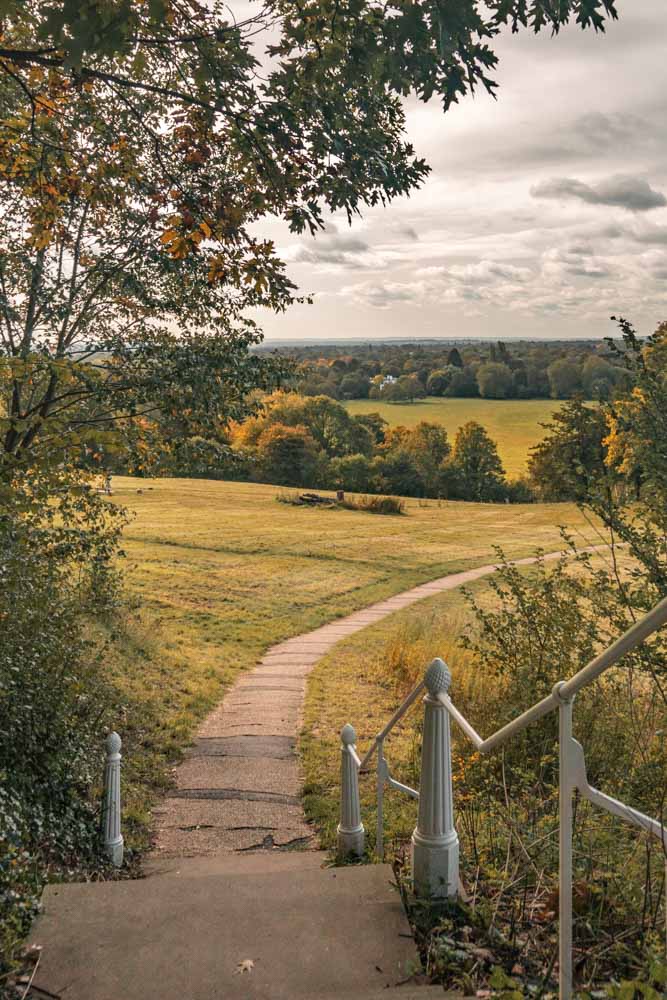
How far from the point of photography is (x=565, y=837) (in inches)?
86.7

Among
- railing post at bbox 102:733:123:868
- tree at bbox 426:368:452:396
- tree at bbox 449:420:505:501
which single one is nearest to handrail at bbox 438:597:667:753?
railing post at bbox 102:733:123:868

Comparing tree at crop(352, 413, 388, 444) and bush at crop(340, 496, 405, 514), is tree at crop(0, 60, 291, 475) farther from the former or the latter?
tree at crop(352, 413, 388, 444)

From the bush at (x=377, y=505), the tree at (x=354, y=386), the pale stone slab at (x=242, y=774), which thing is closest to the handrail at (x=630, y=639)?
the pale stone slab at (x=242, y=774)

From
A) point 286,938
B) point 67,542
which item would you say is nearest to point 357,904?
point 286,938

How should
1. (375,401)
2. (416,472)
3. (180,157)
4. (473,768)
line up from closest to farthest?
(473,768) → (180,157) → (416,472) → (375,401)

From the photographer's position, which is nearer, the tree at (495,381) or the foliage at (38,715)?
the foliage at (38,715)

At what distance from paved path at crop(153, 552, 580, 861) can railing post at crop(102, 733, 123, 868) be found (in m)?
0.57

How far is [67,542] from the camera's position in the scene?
8.35 m

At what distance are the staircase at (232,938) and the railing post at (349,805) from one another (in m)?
1.08

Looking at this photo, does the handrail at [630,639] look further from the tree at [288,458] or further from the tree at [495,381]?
the tree at [495,381]

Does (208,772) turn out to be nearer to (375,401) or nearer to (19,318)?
(19,318)

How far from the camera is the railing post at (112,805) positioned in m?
5.44

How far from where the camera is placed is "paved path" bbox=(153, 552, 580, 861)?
640 centimetres

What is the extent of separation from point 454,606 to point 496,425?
67358 mm
